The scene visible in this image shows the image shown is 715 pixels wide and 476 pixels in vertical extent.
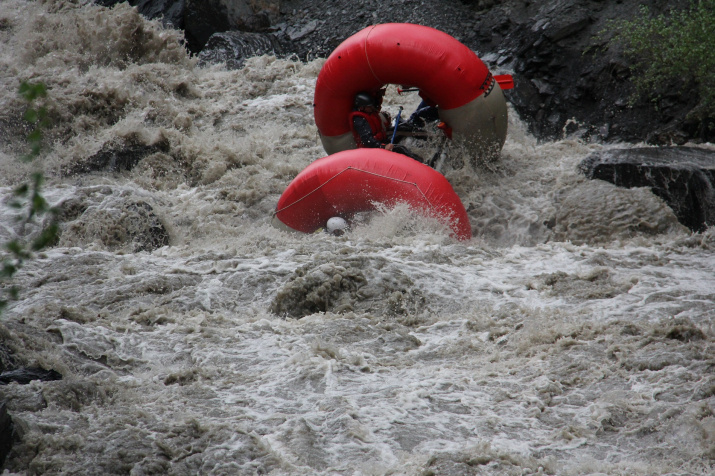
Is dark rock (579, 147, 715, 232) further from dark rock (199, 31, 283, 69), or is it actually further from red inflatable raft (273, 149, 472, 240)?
dark rock (199, 31, 283, 69)

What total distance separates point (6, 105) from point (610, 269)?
7.58 m

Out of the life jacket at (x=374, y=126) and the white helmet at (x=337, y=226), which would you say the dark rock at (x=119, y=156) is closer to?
the life jacket at (x=374, y=126)

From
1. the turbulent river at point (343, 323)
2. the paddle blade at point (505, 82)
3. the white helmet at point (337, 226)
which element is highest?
the paddle blade at point (505, 82)

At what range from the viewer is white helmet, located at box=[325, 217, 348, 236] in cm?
578

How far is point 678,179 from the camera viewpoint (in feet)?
19.1

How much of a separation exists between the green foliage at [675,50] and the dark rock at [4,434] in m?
7.95

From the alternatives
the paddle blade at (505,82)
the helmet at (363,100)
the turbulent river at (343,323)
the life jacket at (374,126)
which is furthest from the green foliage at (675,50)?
the helmet at (363,100)

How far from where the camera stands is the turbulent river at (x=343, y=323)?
2.57 meters

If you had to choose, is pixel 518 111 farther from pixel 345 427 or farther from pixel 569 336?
pixel 345 427

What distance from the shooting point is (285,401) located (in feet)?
9.91

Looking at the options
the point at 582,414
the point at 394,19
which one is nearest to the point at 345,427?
the point at 582,414

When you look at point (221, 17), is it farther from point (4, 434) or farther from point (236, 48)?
point (4, 434)

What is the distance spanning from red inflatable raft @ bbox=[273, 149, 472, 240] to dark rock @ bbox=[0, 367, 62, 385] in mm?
3271

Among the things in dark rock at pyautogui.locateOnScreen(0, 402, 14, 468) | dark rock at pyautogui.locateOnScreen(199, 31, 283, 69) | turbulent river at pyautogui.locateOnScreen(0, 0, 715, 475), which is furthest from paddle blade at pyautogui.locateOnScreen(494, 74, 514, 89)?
dark rock at pyautogui.locateOnScreen(0, 402, 14, 468)
